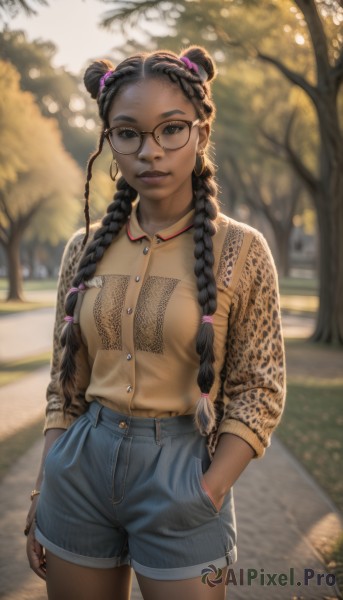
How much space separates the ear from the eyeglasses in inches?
3.2

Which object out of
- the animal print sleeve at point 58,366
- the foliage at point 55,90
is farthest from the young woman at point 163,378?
the foliage at point 55,90

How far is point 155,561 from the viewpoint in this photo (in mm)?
→ 1818

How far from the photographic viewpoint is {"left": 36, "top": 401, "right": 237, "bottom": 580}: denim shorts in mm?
1812

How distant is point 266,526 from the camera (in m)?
4.38

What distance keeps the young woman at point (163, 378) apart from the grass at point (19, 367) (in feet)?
26.7

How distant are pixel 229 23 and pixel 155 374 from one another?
1449cm

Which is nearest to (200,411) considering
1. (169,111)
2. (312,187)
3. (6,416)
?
(169,111)

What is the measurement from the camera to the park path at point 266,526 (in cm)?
346

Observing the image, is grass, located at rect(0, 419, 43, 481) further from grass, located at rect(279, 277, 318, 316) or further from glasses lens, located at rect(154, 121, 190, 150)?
grass, located at rect(279, 277, 318, 316)

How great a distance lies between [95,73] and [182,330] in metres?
0.85

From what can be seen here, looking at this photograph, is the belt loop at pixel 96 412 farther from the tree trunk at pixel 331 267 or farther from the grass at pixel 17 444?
the tree trunk at pixel 331 267

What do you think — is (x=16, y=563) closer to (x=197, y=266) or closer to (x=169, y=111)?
(x=197, y=266)

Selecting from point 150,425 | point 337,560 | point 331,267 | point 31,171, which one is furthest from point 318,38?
point 31,171

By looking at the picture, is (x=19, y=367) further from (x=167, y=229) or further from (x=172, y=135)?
(x=172, y=135)
